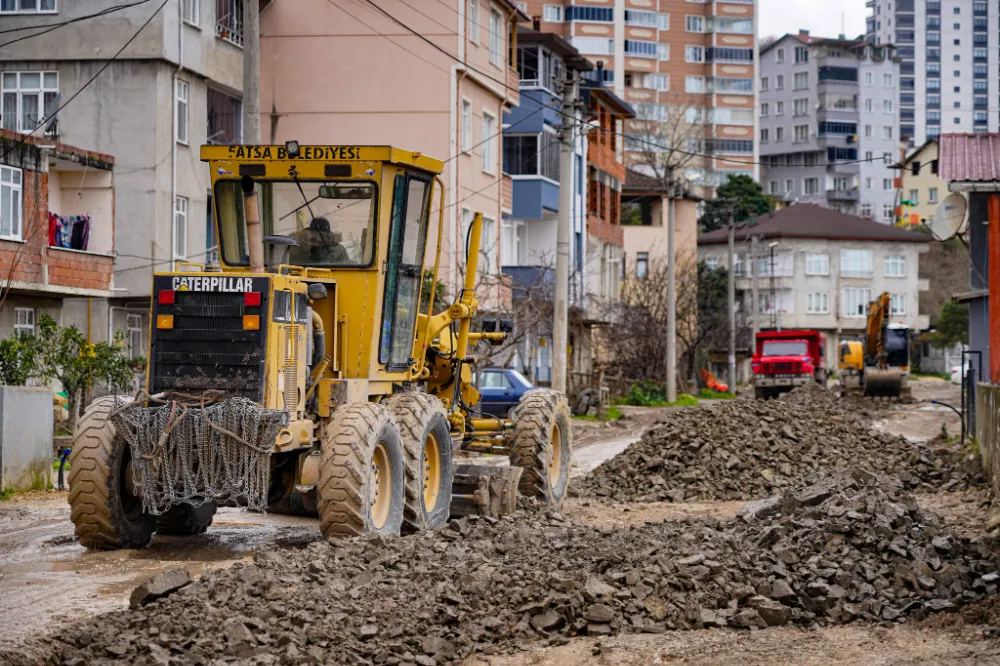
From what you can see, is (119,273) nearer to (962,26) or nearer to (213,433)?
(213,433)

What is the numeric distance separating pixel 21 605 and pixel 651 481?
1153cm

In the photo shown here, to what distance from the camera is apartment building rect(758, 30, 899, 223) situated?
470 feet

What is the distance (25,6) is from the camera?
3500cm

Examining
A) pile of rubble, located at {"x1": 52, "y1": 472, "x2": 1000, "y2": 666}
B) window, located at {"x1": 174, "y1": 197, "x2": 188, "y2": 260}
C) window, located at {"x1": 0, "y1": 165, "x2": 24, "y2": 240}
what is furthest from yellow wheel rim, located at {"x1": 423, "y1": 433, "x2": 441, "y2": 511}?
window, located at {"x1": 174, "y1": 197, "x2": 188, "y2": 260}

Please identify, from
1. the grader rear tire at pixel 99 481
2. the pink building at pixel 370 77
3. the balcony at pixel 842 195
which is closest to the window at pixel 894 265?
the balcony at pixel 842 195

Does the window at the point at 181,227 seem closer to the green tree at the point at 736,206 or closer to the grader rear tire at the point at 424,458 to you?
the grader rear tire at the point at 424,458

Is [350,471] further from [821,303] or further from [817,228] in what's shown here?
[821,303]

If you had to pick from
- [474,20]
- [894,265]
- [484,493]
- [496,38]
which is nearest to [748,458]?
[484,493]

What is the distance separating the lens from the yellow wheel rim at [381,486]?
13.3 m

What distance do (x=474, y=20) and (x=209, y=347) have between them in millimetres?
31077

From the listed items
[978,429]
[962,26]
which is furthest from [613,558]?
[962,26]

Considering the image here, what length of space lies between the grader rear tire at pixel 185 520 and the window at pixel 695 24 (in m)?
121

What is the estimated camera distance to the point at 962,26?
616 feet

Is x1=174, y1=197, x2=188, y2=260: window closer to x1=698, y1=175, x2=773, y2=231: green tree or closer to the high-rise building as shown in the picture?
x1=698, y1=175, x2=773, y2=231: green tree
